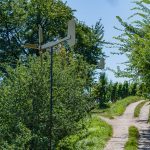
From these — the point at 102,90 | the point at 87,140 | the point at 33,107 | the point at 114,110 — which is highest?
the point at 102,90

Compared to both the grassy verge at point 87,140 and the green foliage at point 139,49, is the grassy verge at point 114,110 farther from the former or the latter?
the green foliage at point 139,49

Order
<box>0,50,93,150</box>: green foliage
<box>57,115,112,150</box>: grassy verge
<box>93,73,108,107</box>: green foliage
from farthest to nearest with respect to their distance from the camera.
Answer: <box>93,73,108,107</box>: green foliage
<box>57,115,112,150</box>: grassy verge
<box>0,50,93,150</box>: green foliage

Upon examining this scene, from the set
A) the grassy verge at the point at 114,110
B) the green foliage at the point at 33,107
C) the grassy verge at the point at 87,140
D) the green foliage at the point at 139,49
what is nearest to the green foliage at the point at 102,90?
the grassy verge at the point at 114,110

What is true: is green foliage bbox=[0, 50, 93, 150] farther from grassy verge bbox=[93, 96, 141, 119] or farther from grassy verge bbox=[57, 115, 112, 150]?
grassy verge bbox=[93, 96, 141, 119]

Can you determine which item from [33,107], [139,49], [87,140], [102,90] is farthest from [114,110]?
[139,49]

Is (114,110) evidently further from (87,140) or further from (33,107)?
(33,107)

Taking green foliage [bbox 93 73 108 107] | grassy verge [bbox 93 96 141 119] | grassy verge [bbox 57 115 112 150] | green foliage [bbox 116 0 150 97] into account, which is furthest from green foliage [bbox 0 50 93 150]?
green foliage [bbox 93 73 108 107]

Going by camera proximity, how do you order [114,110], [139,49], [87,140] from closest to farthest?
[139,49], [87,140], [114,110]

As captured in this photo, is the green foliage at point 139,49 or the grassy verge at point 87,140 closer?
the green foliage at point 139,49

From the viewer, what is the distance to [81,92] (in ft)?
56.3

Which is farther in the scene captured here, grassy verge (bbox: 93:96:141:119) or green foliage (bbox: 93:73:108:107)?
green foliage (bbox: 93:73:108:107)

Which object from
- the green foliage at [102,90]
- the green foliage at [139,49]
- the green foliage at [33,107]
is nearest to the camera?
the green foliage at [139,49]

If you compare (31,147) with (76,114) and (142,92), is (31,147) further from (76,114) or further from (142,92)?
(142,92)

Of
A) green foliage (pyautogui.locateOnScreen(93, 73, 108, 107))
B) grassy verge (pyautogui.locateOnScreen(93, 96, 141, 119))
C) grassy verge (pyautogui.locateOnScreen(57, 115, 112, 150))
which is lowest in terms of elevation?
grassy verge (pyautogui.locateOnScreen(57, 115, 112, 150))
